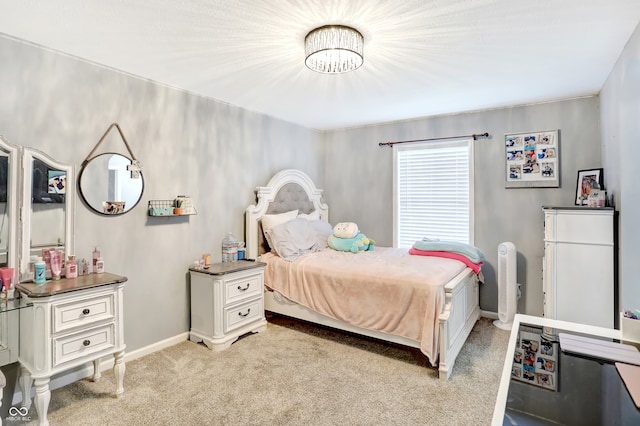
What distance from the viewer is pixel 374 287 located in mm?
2838

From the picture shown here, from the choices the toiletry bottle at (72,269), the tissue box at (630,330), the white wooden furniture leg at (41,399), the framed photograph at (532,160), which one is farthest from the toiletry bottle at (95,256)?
the framed photograph at (532,160)

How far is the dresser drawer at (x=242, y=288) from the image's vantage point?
3107 millimetres

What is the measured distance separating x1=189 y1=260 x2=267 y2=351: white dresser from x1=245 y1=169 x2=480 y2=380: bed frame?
1.08 ft

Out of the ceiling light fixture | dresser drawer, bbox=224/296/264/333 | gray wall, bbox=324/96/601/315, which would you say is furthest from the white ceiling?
dresser drawer, bbox=224/296/264/333

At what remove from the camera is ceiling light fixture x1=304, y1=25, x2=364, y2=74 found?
83.5 inches

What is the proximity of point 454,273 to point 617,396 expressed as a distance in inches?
76.7

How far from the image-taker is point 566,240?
3.02 metres

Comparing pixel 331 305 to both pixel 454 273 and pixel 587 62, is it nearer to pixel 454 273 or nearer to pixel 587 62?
pixel 454 273

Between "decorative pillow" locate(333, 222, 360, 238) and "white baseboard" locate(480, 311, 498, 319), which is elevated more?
"decorative pillow" locate(333, 222, 360, 238)

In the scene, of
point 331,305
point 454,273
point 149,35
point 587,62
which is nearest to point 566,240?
point 454,273

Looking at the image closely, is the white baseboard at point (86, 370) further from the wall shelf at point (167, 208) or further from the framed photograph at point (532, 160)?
the framed photograph at point (532, 160)

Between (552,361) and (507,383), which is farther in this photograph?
(552,361)

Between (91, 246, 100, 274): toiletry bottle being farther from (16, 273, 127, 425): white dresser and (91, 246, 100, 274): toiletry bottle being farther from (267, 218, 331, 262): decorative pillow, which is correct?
(267, 218, 331, 262): decorative pillow

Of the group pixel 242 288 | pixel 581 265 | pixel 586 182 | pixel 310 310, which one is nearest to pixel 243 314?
pixel 242 288
